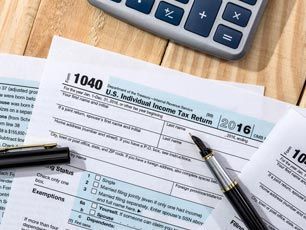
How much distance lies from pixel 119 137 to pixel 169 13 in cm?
12

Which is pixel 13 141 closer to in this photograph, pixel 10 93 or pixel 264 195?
pixel 10 93

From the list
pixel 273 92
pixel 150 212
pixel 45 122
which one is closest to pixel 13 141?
pixel 45 122

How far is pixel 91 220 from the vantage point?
512 millimetres

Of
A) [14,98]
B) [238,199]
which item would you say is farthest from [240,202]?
[14,98]

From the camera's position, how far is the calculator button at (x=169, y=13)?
19.3 inches

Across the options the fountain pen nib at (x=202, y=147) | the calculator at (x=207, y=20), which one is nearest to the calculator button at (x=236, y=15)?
the calculator at (x=207, y=20)

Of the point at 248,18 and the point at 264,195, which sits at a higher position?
the point at 248,18

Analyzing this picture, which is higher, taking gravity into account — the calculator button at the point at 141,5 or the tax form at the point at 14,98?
the calculator button at the point at 141,5

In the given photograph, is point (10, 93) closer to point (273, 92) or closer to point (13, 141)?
point (13, 141)

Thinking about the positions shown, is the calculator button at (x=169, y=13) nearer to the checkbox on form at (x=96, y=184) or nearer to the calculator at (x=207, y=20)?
the calculator at (x=207, y=20)

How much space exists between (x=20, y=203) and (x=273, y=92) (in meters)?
0.26

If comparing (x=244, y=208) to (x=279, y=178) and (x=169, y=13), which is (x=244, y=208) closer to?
(x=279, y=178)

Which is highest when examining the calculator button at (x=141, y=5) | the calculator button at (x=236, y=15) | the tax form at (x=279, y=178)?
the calculator button at (x=236, y=15)

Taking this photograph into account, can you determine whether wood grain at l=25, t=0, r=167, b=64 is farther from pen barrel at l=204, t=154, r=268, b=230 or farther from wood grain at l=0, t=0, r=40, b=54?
pen barrel at l=204, t=154, r=268, b=230
